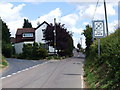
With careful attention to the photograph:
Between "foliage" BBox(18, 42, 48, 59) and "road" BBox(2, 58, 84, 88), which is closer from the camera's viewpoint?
"road" BBox(2, 58, 84, 88)

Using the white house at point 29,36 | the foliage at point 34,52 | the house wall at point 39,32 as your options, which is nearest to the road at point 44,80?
the foliage at point 34,52

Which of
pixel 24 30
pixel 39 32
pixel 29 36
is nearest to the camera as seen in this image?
pixel 39 32

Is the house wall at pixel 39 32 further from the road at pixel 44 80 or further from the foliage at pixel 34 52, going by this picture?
the road at pixel 44 80

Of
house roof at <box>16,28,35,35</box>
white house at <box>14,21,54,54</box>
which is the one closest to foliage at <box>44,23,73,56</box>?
white house at <box>14,21,54,54</box>

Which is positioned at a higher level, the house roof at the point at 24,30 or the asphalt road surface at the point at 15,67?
the house roof at the point at 24,30

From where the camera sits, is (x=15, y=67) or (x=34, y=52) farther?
(x=34, y=52)

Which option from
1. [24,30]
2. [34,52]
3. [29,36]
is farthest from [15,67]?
[24,30]

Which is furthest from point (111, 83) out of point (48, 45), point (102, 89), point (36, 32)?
point (36, 32)

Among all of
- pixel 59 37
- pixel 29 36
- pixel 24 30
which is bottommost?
pixel 59 37

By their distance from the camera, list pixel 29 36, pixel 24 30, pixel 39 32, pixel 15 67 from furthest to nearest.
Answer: pixel 24 30 → pixel 29 36 → pixel 39 32 → pixel 15 67

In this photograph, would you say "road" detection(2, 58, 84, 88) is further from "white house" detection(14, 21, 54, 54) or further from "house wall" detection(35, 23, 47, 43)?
"house wall" detection(35, 23, 47, 43)

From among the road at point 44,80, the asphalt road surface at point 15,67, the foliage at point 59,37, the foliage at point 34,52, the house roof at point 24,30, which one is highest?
the house roof at point 24,30

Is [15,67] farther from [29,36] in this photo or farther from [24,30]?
[24,30]

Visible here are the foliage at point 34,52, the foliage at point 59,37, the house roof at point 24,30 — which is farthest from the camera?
A: the house roof at point 24,30
